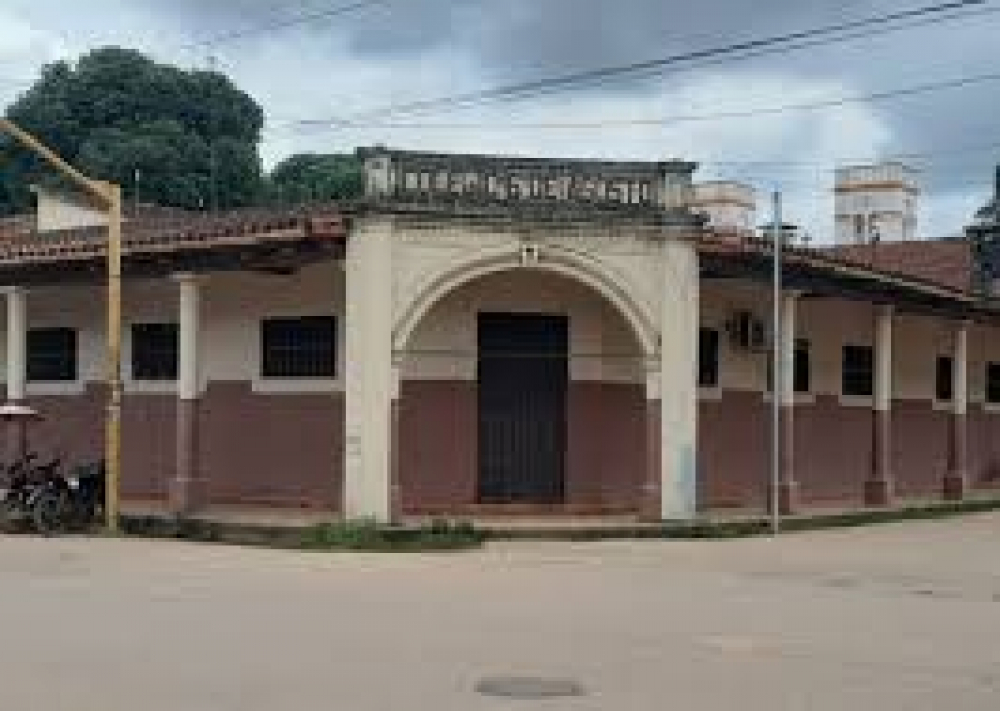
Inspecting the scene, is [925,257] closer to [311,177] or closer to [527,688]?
[311,177]

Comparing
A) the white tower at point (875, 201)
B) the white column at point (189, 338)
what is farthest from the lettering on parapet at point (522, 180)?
the white tower at point (875, 201)

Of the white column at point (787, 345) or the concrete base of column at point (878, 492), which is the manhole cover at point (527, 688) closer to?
the white column at point (787, 345)

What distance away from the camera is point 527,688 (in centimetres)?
1037

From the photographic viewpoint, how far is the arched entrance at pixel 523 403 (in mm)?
25266

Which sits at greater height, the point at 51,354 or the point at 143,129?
the point at 143,129

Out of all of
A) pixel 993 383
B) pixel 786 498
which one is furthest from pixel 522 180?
pixel 993 383

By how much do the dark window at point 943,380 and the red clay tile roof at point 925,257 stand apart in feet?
17.2

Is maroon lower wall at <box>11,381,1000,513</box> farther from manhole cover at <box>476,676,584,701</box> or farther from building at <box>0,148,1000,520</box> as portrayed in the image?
manhole cover at <box>476,676,584,701</box>

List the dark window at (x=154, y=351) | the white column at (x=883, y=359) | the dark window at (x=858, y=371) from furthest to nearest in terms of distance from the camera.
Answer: the dark window at (x=858, y=371), the white column at (x=883, y=359), the dark window at (x=154, y=351)

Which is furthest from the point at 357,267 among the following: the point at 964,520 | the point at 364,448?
the point at 964,520

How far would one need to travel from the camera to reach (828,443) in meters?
31.0

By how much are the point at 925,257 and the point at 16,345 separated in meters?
23.7

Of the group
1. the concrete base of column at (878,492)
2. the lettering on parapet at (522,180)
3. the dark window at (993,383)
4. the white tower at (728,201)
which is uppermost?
the white tower at (728,201)

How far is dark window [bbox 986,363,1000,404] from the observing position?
37531 millimetres
